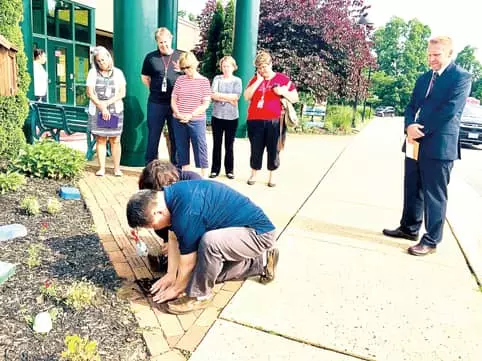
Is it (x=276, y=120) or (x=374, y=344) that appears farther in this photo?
(x=276, y=120)

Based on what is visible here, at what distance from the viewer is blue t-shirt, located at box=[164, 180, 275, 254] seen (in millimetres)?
2510

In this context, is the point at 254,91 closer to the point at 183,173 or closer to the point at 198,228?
the point at 183,173

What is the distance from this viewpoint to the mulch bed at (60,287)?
226 centimetres

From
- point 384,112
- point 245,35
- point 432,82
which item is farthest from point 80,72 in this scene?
point 384,112

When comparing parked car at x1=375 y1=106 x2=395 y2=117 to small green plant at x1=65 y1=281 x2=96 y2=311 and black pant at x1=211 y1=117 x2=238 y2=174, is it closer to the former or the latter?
black pant at x1=211 y1=117 x2=238 y2=174

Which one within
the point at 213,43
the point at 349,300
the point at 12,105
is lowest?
the point at 349,300

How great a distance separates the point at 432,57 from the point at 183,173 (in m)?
2.23

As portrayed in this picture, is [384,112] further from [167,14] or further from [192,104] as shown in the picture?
[192,104]

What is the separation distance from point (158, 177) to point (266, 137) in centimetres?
314

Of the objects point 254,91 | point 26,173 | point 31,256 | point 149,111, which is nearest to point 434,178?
point 254,91

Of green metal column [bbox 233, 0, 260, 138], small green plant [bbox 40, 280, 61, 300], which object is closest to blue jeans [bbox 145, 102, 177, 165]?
small green plant [bbox 40, 280, 61, 300]

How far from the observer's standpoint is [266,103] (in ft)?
18.2

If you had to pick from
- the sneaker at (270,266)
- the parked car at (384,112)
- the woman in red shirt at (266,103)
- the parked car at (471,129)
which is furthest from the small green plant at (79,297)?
the parked car at (384,112)

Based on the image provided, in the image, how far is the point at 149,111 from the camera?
5816 millimetres
